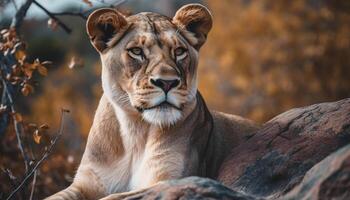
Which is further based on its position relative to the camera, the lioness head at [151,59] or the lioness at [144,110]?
the lioness at [144,110]

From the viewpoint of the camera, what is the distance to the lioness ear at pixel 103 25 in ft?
22.9

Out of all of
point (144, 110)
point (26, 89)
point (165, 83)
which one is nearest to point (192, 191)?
point (165, 83)

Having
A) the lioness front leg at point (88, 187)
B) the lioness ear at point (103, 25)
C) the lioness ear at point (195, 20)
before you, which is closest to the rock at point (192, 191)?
the lioness front leg at point (88, 187)

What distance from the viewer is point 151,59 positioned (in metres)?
6.71

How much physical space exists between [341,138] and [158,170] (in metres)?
1.61

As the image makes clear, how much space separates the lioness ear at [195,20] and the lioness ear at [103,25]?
55cm

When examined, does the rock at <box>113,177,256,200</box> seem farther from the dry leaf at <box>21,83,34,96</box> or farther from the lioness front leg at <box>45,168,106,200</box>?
the dry leaf at <box>21,83,34,96</box>

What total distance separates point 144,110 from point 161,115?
178 millimetres

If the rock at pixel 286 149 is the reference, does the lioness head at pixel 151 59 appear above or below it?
above

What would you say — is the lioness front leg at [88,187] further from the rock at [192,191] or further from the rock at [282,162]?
the rock at [192,191]

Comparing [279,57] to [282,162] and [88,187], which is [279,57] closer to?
[88,187]

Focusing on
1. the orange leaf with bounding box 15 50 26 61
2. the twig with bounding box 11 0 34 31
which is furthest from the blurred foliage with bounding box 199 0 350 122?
the orange leaf with bounding box 15 50 26 61

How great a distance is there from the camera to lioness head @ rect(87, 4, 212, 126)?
21.5ft

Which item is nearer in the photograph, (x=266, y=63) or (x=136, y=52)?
(x=136, y=52)
